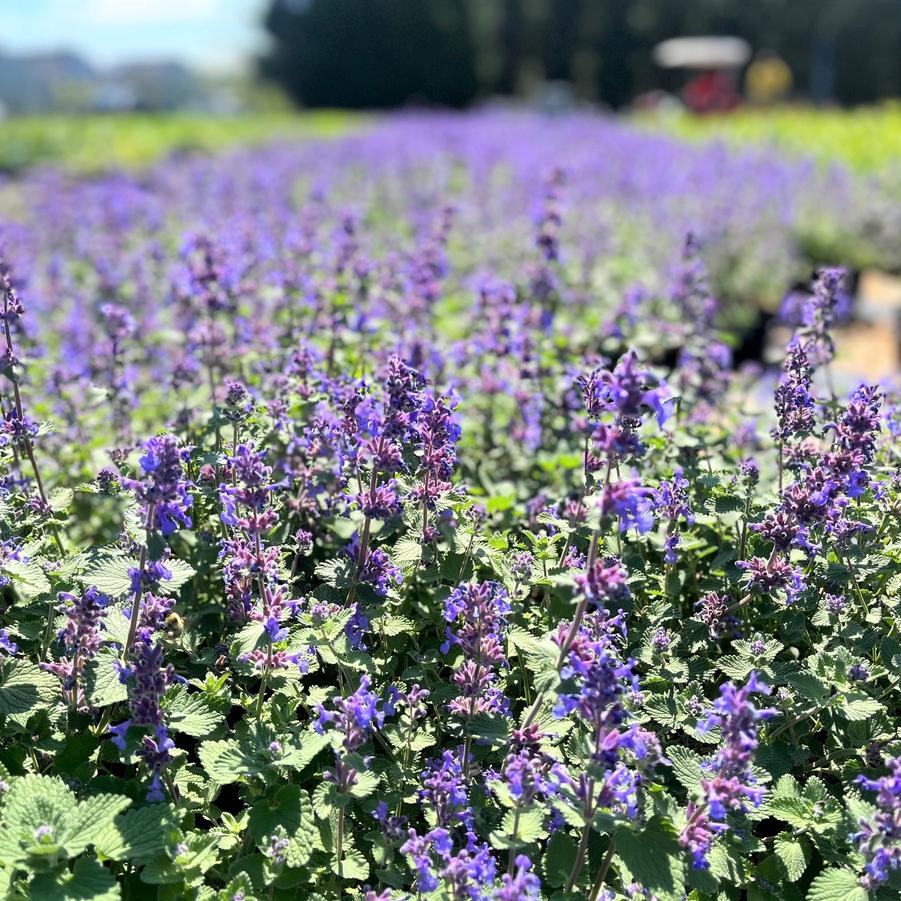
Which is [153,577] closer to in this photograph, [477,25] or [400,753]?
[400,753]

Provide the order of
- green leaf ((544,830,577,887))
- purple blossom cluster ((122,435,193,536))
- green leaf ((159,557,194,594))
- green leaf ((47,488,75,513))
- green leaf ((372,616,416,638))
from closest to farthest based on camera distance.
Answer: purple blossom cluster ((122,435,193,536)), green leaf ((544,830,577,887)), green leaf ((159,557,194,594)), green leaf ((372,616,416,638)), green leaf ((47,488,75,513))

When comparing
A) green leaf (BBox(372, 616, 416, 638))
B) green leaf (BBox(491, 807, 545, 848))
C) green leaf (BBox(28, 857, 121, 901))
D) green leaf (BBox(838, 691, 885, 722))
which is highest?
green leaf (BBox(372, 616, 416, 638))

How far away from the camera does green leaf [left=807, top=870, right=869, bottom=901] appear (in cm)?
208

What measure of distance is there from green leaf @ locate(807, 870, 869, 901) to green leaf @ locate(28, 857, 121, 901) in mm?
1506

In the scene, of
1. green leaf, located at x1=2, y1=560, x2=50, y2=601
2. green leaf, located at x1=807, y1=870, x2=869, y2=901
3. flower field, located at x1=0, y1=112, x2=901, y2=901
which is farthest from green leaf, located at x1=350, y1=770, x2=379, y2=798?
green leaf, located at x1=807, y1=870, x2=869, y2=901

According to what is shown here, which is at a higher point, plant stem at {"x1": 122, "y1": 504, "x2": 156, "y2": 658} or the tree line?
the tree line

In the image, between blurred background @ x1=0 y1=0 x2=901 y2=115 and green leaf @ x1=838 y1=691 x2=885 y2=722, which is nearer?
green leaf @ x1=838 y1=691 x2=885 y2=722

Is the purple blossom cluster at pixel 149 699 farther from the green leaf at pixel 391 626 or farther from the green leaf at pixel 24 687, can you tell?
the green leaf at pixel 391 626

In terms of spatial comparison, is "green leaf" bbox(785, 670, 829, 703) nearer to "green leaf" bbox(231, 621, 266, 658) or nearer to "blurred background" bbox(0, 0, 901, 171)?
"green leaf" bbox(231, 621, 266, 658)

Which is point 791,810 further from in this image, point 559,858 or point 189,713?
point 189,713

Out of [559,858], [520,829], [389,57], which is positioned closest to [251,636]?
[520,829]

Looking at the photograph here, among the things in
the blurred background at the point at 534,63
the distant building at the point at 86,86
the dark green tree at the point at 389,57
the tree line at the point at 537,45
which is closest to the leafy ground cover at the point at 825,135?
the blurred background at the point at 534,63

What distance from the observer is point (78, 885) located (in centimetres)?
194

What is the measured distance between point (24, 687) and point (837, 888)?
1.96 meters
